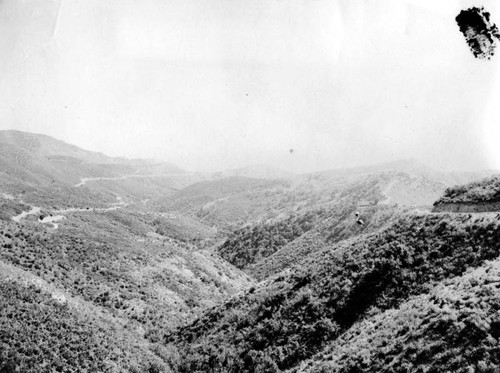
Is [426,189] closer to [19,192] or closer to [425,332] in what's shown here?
[425,332]

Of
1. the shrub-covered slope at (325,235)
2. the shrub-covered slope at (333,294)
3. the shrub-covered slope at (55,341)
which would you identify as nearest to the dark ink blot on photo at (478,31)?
the shrub-covered slope at (333,294)

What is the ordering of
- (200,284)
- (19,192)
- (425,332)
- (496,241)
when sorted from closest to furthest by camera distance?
(425,332) < (496,241) < (200,284) < (19,192)

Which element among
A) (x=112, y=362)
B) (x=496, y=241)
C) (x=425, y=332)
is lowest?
(x=112, y=362)

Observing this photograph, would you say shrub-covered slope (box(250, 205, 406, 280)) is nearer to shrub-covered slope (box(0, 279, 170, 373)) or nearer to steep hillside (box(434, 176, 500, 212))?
steep hillside (box(434, 176, 500, 212))

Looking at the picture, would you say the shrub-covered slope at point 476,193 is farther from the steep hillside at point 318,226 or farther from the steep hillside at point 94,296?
the steep hillside at point 318,226

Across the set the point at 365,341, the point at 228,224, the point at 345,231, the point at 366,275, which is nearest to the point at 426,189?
the point at 345,231

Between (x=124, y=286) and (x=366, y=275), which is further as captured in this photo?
(x=124, y=286)

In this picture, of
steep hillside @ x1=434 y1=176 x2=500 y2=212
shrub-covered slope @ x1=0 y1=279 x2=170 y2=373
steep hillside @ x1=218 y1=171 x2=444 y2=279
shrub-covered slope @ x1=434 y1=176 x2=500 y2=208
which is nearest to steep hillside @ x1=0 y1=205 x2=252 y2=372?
shrub-covered slope @ x1=0 y1=279 x2=170 y2=373

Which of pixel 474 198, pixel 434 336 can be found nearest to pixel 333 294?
pixel 434 336
